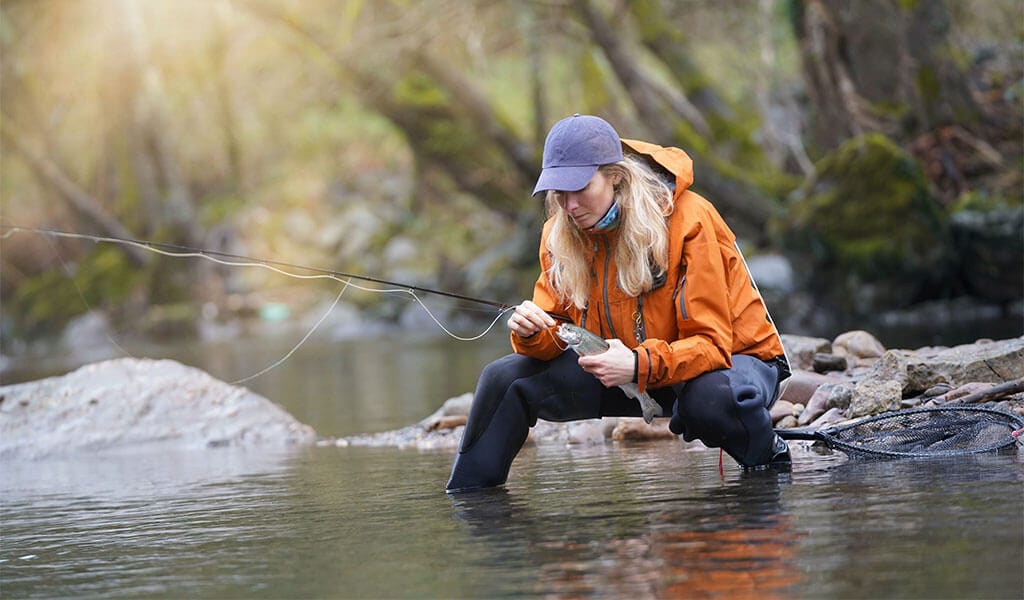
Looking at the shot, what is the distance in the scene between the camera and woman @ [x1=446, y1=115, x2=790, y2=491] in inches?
166

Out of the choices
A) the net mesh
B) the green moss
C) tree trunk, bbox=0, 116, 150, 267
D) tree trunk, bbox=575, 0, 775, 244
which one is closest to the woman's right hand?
the net mesh

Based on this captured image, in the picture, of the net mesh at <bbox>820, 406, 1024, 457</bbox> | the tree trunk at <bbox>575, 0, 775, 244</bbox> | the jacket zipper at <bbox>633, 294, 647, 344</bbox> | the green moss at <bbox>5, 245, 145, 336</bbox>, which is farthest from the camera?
the green moss at <bbox>5, 245, 145, 336</bbox>

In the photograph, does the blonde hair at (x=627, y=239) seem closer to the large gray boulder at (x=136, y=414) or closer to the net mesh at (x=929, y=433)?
the net mesh at (x=929, y=433)

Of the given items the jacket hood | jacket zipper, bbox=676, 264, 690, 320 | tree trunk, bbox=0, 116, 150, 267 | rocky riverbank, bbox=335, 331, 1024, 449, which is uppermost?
tree trunk, bbox=0, 116, 150, 267

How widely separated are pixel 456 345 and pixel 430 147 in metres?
4.55

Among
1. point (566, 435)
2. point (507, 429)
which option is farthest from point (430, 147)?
point (507, 429)

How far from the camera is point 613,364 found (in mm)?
4188

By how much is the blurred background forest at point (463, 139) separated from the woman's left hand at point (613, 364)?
183 inches

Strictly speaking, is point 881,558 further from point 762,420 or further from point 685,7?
point 685,7

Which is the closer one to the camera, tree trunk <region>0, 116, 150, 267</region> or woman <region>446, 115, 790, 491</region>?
woman <region>446, 115, 790, 491</region>

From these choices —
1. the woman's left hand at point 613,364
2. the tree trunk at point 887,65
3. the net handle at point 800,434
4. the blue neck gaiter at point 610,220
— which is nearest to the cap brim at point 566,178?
the blue neck gaiter at point 610,220

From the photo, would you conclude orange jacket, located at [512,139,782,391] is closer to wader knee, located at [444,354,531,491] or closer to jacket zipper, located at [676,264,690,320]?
jacket zipper, located at [676,264,690,320]

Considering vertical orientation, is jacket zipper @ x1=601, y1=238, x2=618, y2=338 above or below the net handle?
above

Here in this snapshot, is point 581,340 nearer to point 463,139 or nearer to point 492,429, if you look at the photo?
point 492,429
